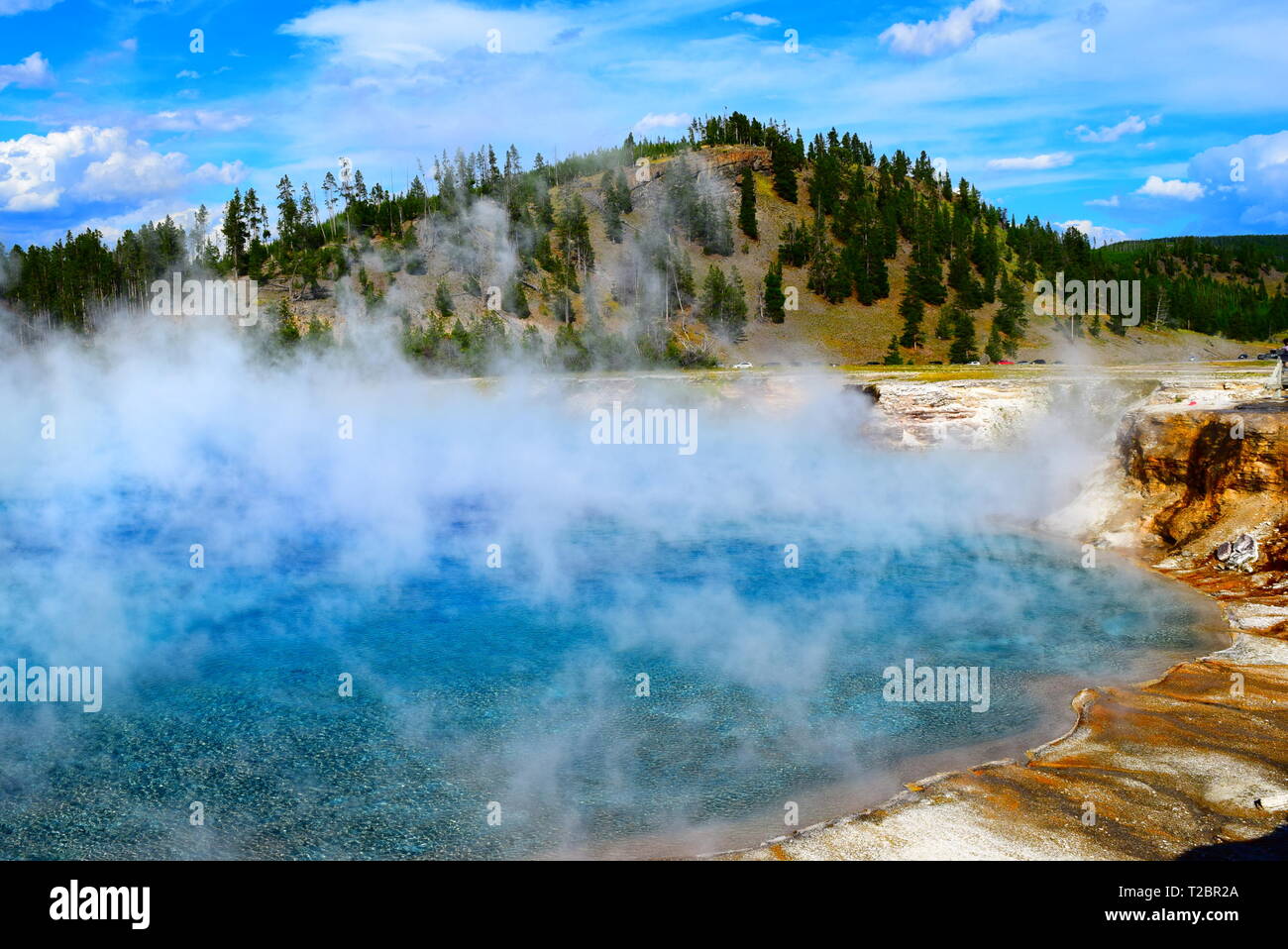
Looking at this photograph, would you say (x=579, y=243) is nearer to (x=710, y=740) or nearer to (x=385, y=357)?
(x=385, y=357)

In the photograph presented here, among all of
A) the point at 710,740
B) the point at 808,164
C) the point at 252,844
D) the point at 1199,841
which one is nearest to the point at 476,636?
the point at 710,740

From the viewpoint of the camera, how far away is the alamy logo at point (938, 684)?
16.6 metres

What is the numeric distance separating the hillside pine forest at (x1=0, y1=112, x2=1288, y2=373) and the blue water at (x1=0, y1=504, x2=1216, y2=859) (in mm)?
50897

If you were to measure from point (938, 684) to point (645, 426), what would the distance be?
41736mm

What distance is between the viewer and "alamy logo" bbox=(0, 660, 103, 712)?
1667cm

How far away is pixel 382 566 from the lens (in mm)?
26734

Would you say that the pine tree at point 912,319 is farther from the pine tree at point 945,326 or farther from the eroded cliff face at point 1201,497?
the eroded cliff face at point 1201,497

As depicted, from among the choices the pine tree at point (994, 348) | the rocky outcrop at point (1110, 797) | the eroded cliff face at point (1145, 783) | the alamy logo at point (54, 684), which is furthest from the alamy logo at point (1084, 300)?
the alamy logo at point (54, 684)

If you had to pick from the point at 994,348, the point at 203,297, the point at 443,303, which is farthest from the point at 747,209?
the point at 203,297

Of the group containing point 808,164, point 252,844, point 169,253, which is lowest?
point 252,844

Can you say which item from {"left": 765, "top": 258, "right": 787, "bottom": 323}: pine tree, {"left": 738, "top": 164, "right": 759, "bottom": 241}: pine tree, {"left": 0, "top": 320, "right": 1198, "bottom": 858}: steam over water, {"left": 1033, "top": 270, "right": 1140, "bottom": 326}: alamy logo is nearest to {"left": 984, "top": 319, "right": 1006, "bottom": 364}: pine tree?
{"left": 1033, "top": 270, "right": 1140, "bottom": 326}: alamy logo

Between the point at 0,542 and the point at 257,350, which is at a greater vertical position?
the point at 257,350

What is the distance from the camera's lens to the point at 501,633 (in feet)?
67.1
